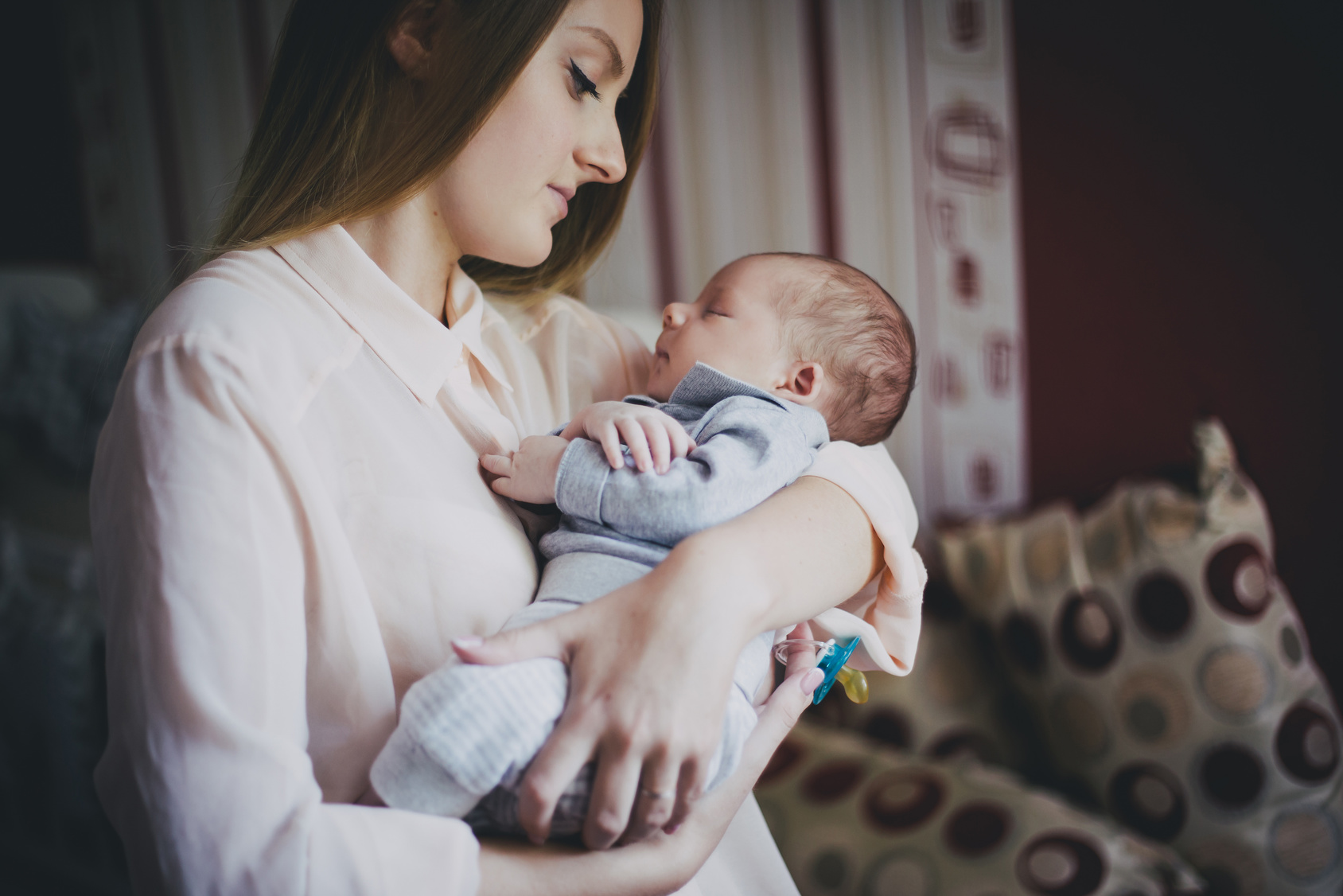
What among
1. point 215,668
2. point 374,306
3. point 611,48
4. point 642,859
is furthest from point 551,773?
point 611,48

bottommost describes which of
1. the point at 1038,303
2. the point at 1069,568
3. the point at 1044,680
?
the point at 1044,680

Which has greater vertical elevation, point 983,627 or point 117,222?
point 117,222

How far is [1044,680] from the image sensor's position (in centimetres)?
194

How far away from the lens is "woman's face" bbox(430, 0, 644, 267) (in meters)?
0.89

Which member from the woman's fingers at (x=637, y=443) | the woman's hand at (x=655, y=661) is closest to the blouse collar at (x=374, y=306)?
the woman's fingers at (x=637, y=443)

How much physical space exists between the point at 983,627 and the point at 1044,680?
198mm

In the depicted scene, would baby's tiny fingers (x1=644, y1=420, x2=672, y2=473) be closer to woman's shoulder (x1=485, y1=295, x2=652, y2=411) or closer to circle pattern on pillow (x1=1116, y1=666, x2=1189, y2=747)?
Result: woman's shoulder (x1=485, y1=295, x2=652, y2=411)

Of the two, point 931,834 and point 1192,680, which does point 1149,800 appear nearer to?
point 1192,680

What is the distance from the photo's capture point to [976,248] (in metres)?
2.29

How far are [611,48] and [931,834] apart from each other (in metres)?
1.60

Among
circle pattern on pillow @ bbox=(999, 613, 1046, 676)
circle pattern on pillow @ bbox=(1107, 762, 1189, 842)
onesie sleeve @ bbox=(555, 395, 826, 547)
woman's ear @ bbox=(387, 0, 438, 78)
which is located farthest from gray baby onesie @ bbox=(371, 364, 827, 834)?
circle pattern on pillow @ bbox=(1107, 762, 1189, 842)

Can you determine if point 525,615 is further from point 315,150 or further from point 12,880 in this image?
→ point 12,880

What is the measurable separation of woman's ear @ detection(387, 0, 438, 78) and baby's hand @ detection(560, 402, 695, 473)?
1.35ft

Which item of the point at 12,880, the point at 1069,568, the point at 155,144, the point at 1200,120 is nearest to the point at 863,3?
the point at 1200,120
